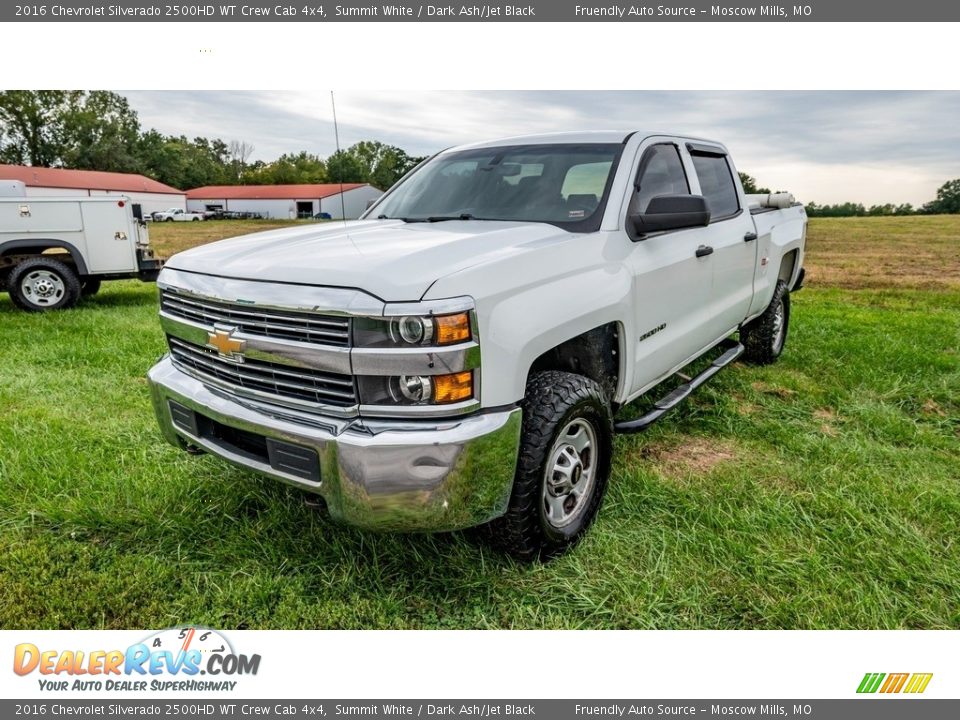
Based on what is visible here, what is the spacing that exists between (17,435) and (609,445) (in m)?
3.64

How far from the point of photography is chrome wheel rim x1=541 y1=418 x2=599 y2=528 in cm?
266

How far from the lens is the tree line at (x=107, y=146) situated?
19.6 m

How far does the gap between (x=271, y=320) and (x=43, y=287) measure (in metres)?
8.13

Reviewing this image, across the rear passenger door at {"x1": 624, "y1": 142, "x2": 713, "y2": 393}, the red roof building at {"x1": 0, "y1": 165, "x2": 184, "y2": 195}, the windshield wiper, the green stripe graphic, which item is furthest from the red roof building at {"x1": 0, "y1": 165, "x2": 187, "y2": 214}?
the green stripe graphic

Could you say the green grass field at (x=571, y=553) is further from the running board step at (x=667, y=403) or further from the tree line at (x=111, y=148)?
the tree line at (x=111, y=148)

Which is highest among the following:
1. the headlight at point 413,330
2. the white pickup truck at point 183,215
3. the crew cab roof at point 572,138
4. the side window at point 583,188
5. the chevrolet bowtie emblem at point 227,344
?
the white pickup truck at point 183,215

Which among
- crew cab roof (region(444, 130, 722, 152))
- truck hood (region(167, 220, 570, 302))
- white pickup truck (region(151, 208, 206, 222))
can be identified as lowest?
truck hood (region(167, 220, 570, 302))

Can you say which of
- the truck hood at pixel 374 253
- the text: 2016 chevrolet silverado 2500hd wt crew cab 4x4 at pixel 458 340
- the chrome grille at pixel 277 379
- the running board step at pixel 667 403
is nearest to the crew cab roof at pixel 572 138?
the text: 2016 chevrolet silverado 2500hd wt crew cab 4x4 at pixel 458 340

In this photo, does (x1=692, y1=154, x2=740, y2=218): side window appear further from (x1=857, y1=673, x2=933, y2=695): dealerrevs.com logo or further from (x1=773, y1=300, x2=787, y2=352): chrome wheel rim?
(x1=857, y1=673, x2=933, y2=695): dealerrevs.com logo

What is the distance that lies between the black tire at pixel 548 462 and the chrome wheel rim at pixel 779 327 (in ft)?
11.9

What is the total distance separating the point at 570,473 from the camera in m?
2.72

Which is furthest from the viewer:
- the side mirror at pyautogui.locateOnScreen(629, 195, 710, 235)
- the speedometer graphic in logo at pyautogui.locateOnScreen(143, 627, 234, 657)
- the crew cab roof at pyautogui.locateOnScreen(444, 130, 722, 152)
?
the crew cab roof at pyautogui.locateOnScreen(444, 130, 722, 152)

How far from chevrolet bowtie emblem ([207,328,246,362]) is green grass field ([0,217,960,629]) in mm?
897

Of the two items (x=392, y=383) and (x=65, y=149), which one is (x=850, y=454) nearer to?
(x=392, y=383)
